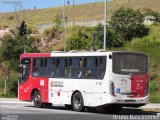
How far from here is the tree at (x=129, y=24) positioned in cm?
5994

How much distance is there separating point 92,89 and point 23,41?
86.9ft

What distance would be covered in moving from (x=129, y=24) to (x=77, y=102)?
3239 cm

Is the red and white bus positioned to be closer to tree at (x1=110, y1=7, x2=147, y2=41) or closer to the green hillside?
tree at (x1=110, y1=7, x2=147, y2=41)

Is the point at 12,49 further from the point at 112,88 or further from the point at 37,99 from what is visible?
the point at 112,88

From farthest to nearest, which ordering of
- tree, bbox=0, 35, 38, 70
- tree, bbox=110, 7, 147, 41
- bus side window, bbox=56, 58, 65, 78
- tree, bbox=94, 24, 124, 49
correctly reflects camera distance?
tree, bbox=110, 7, 147, 41, tree, bbox=94, 24, 124, 49, tree, bbox=0, 35, 38, 70, bus side window, bbox=56, 58, 65, 78

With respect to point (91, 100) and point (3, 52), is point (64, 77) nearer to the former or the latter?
point (91, 100)

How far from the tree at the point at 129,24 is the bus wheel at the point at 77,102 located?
104ft

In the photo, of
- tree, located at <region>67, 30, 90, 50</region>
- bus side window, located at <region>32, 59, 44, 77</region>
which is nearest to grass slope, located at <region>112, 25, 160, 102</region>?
tree, located at <region>67, 30, 90, 50</region>

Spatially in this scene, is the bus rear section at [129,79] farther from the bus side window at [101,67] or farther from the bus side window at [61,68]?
the bus side window at [61,68]

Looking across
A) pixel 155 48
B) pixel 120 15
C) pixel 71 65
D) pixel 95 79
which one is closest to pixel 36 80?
pixel 71 65

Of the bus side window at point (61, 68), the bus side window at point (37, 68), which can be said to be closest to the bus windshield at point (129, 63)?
the bus side window at point (61, 68)

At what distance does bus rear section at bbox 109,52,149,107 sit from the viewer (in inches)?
1054

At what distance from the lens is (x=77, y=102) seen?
28609 mm

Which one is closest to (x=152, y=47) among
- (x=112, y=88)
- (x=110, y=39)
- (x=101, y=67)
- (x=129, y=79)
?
(x=110, y=39)
